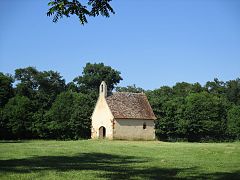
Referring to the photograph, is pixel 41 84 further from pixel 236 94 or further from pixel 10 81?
A: pixel 236 94

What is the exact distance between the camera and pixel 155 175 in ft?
49.4

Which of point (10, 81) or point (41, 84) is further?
point (41, 84)

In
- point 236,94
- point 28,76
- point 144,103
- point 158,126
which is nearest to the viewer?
point 144,103

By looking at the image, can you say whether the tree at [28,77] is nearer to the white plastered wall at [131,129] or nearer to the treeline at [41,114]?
the treeline at [41,114]

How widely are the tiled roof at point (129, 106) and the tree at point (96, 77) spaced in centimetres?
3280

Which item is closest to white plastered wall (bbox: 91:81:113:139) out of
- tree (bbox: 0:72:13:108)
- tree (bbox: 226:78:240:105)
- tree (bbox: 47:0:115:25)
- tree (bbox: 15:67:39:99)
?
tree (bbox: 0:72:13:108)

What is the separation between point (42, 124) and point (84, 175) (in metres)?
41.8

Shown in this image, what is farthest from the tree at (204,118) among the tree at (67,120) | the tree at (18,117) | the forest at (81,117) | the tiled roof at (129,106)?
the tree at (18,117)

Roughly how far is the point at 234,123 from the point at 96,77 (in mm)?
36619

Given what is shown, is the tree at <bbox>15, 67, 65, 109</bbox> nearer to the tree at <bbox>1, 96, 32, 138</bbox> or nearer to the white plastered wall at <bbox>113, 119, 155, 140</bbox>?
the tree at <bbox>1, 96, 32, 138</bbox>

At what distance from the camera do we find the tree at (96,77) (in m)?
86.8

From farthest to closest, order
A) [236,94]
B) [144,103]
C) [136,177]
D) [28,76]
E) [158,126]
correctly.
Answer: [236,94], [28,76], [158,126], [144,103], [136,177]

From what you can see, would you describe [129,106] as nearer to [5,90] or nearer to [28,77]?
[5,90]

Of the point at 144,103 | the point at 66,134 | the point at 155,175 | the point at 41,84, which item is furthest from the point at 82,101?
the point at 155,175
